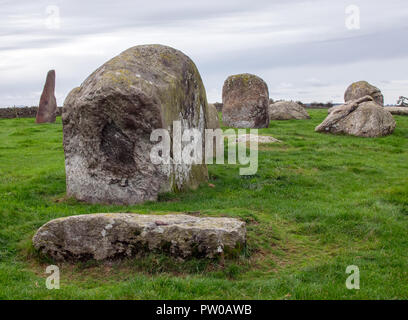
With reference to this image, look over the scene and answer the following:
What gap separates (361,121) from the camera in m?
20.9

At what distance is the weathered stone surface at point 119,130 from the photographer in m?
10.0

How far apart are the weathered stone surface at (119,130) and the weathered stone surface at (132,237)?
292 centimetres

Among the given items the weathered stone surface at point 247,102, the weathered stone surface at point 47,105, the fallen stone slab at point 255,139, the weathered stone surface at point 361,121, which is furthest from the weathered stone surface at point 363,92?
the weathered stone surface at point 47,105

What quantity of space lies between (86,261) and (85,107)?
408 cm

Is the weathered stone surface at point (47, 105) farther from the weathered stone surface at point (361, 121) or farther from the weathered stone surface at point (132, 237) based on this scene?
the weathered stone surface at point (132, 237)

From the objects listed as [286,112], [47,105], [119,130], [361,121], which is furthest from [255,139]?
[47,105]

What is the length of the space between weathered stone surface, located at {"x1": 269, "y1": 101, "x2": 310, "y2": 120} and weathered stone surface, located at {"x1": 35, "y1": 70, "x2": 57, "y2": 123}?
13.8m

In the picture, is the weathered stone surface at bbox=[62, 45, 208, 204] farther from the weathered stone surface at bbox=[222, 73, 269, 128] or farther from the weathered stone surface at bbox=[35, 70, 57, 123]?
the weathered stone surface at bbox=[35, 70, 57, 123]

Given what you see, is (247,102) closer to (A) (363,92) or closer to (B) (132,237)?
(A) (363,92)

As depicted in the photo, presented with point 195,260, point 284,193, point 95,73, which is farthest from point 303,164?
point 195,260

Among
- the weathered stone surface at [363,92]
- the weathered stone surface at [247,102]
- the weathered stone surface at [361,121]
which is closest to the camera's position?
the weathered stone surface at [361,121]

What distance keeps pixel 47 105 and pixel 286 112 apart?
49.3 feet

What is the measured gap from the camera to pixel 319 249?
26.4ft

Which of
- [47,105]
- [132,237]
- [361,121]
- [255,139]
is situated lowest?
[132,237]
